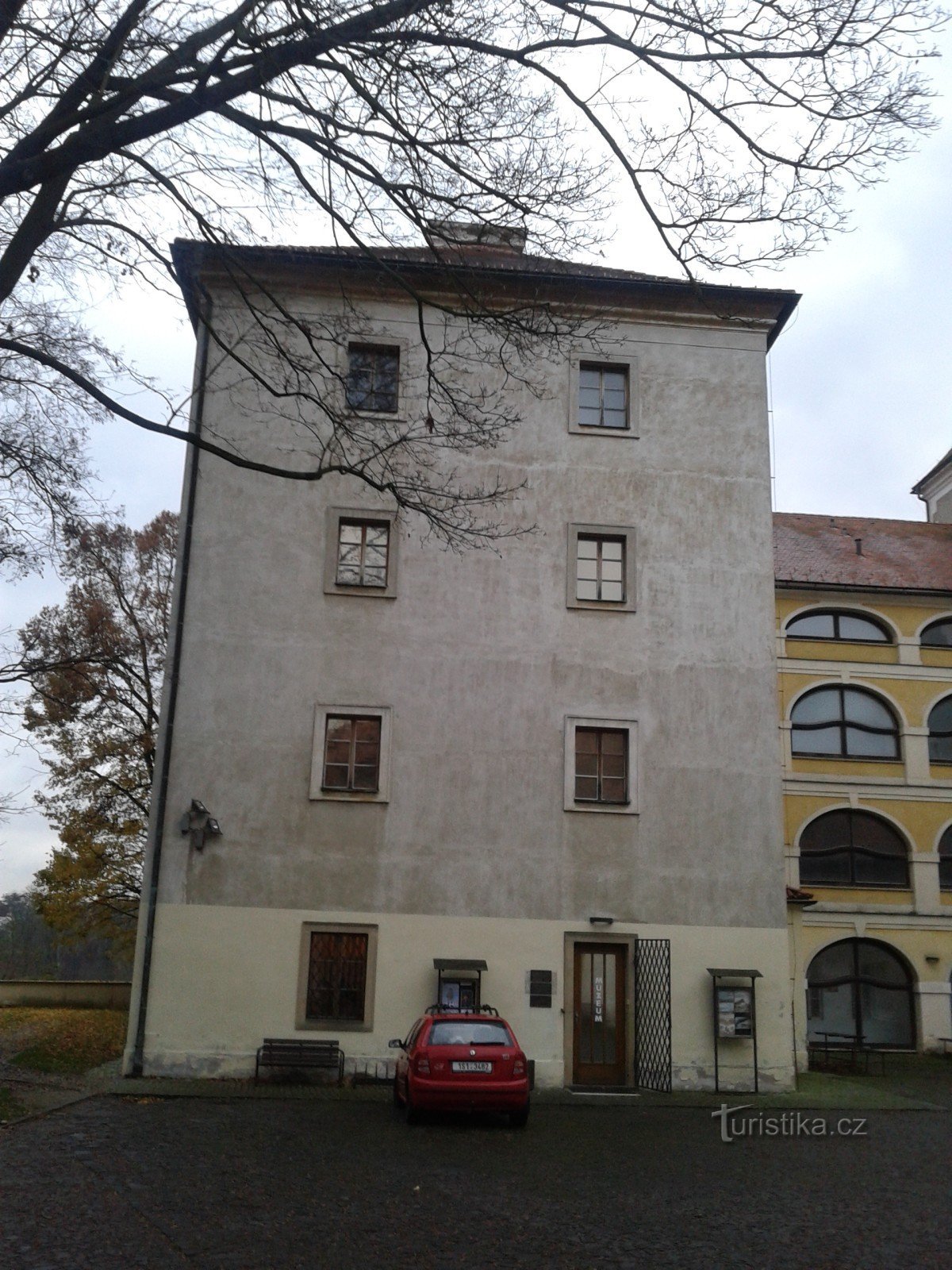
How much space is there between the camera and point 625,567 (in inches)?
829

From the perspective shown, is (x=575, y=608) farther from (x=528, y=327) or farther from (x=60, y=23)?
(x=60, y=23)

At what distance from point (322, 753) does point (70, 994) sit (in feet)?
80.4

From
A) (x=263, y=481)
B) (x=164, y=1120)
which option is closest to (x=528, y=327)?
(x=164, y=1120)

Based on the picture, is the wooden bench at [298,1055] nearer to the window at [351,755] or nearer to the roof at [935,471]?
the window at [351,755]

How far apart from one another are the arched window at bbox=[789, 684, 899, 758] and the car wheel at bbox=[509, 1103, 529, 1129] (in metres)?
18.8

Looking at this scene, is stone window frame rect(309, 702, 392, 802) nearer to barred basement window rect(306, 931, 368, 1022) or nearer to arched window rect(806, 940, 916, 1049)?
barred basement window rect(306, 931, 368, 1022)

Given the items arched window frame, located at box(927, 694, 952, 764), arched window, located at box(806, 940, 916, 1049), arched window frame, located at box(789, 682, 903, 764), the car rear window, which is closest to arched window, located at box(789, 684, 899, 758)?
arched window frame, located at box(789, 682, 903, 764)

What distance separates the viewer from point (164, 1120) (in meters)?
14.2

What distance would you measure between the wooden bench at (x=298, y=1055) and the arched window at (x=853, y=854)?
1652 cm

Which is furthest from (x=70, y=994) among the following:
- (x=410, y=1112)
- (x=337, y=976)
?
(x=410, y=1112)

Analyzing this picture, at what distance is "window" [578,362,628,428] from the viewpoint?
71.6 feet

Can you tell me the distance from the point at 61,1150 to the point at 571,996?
9.41 m

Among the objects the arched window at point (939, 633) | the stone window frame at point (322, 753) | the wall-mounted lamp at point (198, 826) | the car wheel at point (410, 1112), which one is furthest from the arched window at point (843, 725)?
the car wheel at point (410, 1112)

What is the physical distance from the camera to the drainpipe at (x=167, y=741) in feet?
60.9
